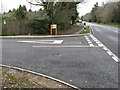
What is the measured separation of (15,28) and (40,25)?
9.88ft

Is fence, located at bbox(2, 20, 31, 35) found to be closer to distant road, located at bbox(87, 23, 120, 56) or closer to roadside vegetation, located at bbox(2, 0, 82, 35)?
roadside vegetation, located at bbox(2, 0, 82, 35)

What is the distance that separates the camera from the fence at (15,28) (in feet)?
47.7

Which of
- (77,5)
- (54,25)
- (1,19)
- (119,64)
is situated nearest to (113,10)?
(77,5)

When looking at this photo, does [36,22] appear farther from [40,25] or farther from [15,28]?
[15,28]

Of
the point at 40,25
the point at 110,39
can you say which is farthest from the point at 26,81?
the point at 40,25

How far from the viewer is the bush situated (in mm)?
14688

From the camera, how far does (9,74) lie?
11.9ft

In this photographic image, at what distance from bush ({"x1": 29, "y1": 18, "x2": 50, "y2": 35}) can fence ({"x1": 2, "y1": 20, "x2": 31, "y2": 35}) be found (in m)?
0.66

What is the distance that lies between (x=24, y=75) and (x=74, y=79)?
4.66ft

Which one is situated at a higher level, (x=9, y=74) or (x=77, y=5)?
(x=77, y=5)

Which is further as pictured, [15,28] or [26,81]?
[15,28]

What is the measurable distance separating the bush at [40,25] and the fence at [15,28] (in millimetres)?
659

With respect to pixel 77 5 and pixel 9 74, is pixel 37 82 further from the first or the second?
pixel 77 5

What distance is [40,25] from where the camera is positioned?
1475cm
